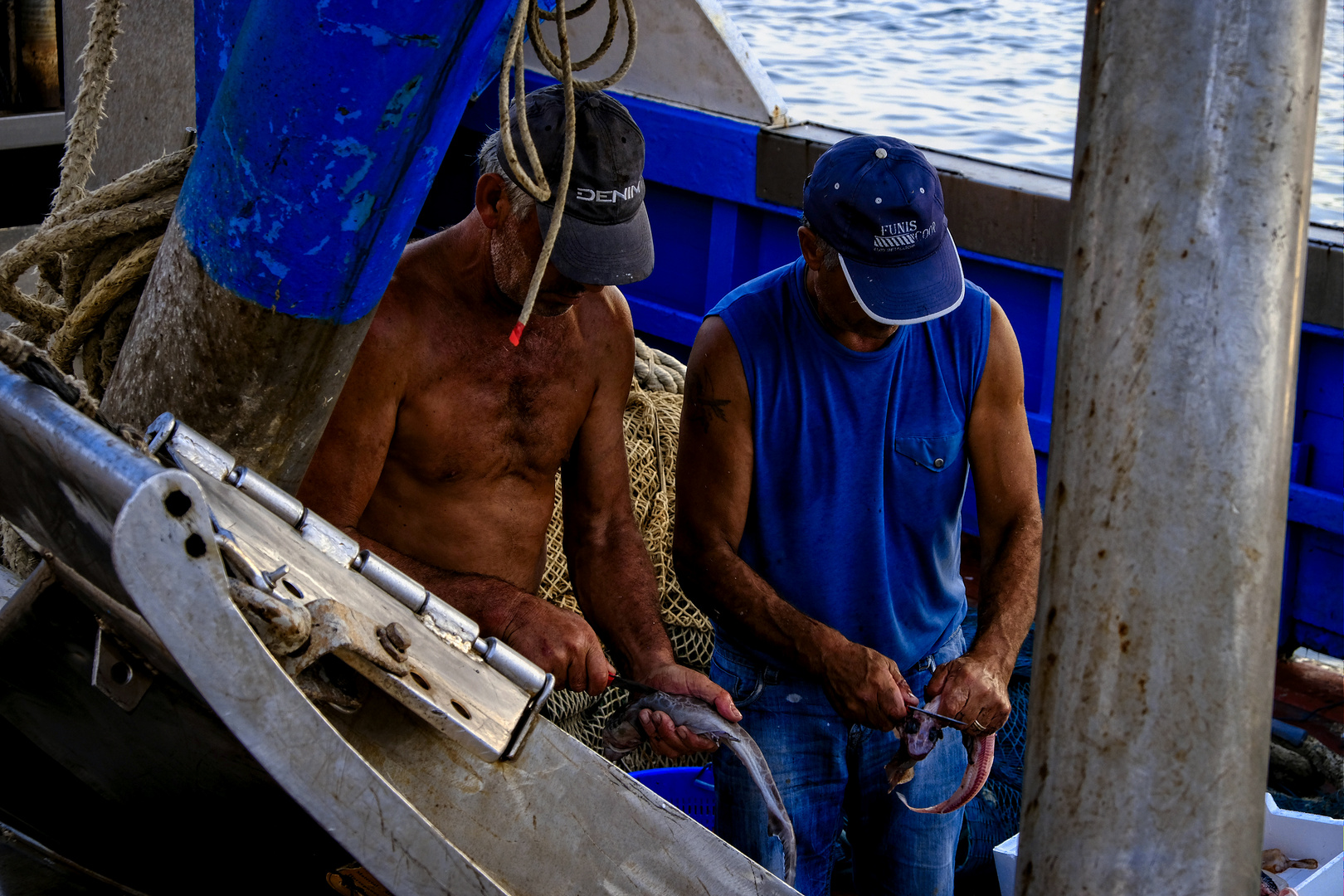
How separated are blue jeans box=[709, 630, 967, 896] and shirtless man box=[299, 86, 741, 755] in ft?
0.88

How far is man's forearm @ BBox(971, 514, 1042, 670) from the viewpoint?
2.75 meters

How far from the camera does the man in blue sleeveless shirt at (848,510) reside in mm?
2650

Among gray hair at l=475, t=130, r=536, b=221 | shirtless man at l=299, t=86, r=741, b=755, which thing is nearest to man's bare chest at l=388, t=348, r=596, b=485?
shirtless man at l=299, t=86, r=741, b=755

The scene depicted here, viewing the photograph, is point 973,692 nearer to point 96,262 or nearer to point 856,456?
point 856,456

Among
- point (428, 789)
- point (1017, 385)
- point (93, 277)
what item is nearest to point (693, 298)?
point (1017, 385)

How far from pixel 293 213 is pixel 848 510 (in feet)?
5.02

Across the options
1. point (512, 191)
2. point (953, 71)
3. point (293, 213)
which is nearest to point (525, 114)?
point (293, 213)

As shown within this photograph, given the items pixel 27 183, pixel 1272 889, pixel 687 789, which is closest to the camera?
pixel 1272 889

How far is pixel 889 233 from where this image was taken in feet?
8.50

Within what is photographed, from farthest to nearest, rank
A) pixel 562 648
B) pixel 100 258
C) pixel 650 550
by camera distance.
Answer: pixel 650 550
pixel 562 648
pixel 100 258

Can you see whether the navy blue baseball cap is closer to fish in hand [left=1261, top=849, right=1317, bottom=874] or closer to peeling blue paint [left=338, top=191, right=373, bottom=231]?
peeling blue paint [left=338, top=191, right=373, bottom=231]

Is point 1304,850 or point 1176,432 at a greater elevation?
point 1176,432

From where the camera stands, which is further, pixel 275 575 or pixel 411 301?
pixel 411 301

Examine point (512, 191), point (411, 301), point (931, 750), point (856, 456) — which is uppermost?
point (512, 191)
